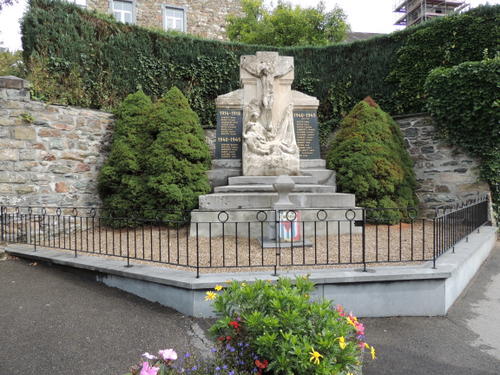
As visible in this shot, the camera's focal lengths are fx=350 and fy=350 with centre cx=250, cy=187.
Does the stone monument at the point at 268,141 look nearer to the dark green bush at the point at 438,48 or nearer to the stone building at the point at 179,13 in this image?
the dark green bush at the point at 438,48

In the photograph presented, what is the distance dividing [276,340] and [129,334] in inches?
64.7

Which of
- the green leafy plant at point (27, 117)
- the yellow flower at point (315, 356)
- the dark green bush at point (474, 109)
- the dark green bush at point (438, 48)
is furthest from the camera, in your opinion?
the dark green bush at point (438, 48)

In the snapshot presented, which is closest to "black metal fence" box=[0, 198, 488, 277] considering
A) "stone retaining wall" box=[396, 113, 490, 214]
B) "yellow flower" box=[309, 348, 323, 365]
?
"stone retaining wall" box=[396, 113, 490, 214]

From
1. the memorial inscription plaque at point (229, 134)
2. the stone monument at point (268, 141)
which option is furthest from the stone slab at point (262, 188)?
the memorial inscription plaque at point (229, 134)

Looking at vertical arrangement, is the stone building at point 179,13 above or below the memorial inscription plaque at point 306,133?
above

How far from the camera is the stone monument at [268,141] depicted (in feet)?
22.3

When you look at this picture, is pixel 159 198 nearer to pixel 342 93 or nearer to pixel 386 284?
pixel 386 284

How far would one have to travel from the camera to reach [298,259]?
4.43 meters

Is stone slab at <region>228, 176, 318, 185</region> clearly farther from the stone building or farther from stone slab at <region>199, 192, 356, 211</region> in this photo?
the stone building

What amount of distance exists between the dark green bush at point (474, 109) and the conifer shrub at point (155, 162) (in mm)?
5394

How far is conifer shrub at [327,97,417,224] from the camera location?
7254 mm

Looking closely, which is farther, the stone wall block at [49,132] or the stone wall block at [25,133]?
the stone wall block at [49,132]

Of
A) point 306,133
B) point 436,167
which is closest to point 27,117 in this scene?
point 306,133

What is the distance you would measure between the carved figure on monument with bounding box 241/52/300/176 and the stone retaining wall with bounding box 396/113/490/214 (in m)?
3.14
